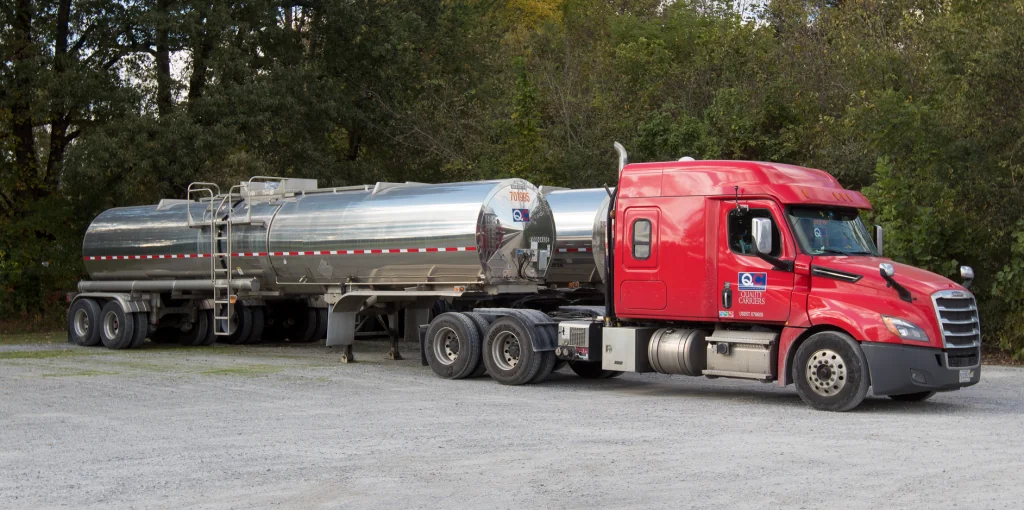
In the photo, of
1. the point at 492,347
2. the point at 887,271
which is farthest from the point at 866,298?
the point at 492,347

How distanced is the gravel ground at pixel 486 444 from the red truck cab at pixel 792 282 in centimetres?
62

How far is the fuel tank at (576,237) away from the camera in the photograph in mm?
22031

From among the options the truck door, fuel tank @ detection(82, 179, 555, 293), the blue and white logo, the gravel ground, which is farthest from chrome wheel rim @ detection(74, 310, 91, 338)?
the blue and white logo

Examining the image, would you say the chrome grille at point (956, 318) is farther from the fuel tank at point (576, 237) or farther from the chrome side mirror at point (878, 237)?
the fuel tank at point (576, 237)

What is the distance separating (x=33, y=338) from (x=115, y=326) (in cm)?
467

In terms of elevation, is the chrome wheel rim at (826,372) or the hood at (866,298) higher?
the hood at (866,298)

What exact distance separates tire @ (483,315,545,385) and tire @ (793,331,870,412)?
4186 mm

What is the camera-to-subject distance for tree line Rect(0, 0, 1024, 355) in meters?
22.4

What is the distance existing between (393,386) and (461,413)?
3456mm

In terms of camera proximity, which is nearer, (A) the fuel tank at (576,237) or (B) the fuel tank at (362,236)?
(B) the fuel tank at (362,236)

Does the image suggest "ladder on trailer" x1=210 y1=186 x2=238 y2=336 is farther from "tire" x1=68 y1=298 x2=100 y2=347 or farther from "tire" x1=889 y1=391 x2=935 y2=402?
"tire" x1=889 y1=391 x2=935 y2=402

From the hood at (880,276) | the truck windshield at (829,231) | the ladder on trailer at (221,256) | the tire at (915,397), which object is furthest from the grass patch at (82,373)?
the tire at (915,397)

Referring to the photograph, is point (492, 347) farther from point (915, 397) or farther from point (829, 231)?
point (915, 397)

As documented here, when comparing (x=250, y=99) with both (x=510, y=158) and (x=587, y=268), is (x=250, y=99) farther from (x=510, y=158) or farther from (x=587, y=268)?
(x=587, y=268)
